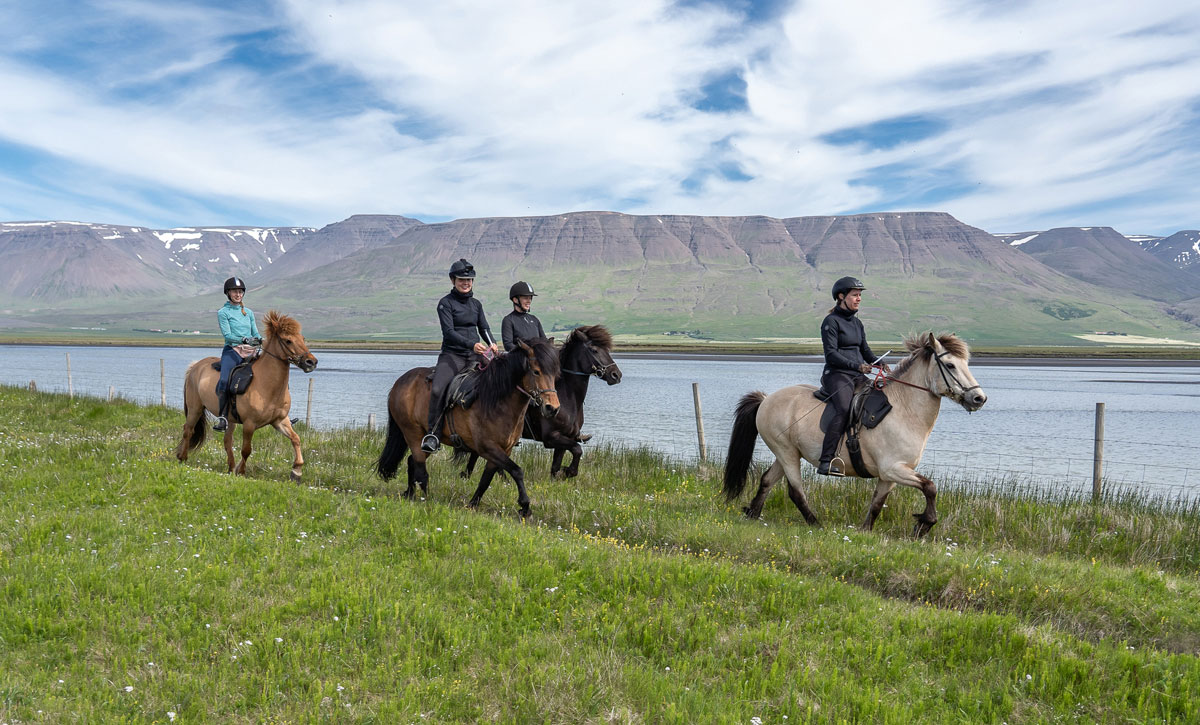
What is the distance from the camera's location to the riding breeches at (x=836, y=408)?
10289 mm

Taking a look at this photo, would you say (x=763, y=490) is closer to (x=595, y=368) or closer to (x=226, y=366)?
(x=595, y=368)

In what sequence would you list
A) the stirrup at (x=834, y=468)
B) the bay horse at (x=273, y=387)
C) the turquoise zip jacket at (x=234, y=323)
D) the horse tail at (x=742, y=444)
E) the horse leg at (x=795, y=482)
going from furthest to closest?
the turquoise zip jacket at (x=234, y=323) → the bay horse at (x=273, y=387) → the horse tail at (x=742, y=444) → the horse leg at (x=795, y=482) → the stirrup at (x=834, y=468)

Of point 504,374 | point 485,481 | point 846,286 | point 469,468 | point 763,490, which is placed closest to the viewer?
point 846,286

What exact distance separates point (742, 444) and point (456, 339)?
4819 mm

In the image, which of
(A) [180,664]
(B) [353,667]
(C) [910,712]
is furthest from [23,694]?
(C) [910,712]

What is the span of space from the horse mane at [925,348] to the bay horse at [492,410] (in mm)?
4826

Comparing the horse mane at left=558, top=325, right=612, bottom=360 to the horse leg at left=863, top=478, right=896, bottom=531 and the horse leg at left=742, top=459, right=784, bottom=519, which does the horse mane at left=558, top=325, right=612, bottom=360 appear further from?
the horse leg at left=863, top=478, right=896, bottom=531

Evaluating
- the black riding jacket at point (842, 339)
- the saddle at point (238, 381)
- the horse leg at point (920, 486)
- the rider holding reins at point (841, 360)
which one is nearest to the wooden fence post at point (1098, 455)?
the horse leg at point (920, 486)

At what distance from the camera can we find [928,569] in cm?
816

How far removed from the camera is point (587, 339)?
13.9 m

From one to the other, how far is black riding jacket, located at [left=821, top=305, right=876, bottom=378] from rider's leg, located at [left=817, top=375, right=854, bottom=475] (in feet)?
0.79

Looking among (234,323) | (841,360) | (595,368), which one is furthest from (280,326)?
(841,360)

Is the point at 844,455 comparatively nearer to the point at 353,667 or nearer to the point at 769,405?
the point at 769,405

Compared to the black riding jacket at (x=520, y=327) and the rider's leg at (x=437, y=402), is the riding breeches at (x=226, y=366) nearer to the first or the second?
the rider's leg at (x=437, y=402)
